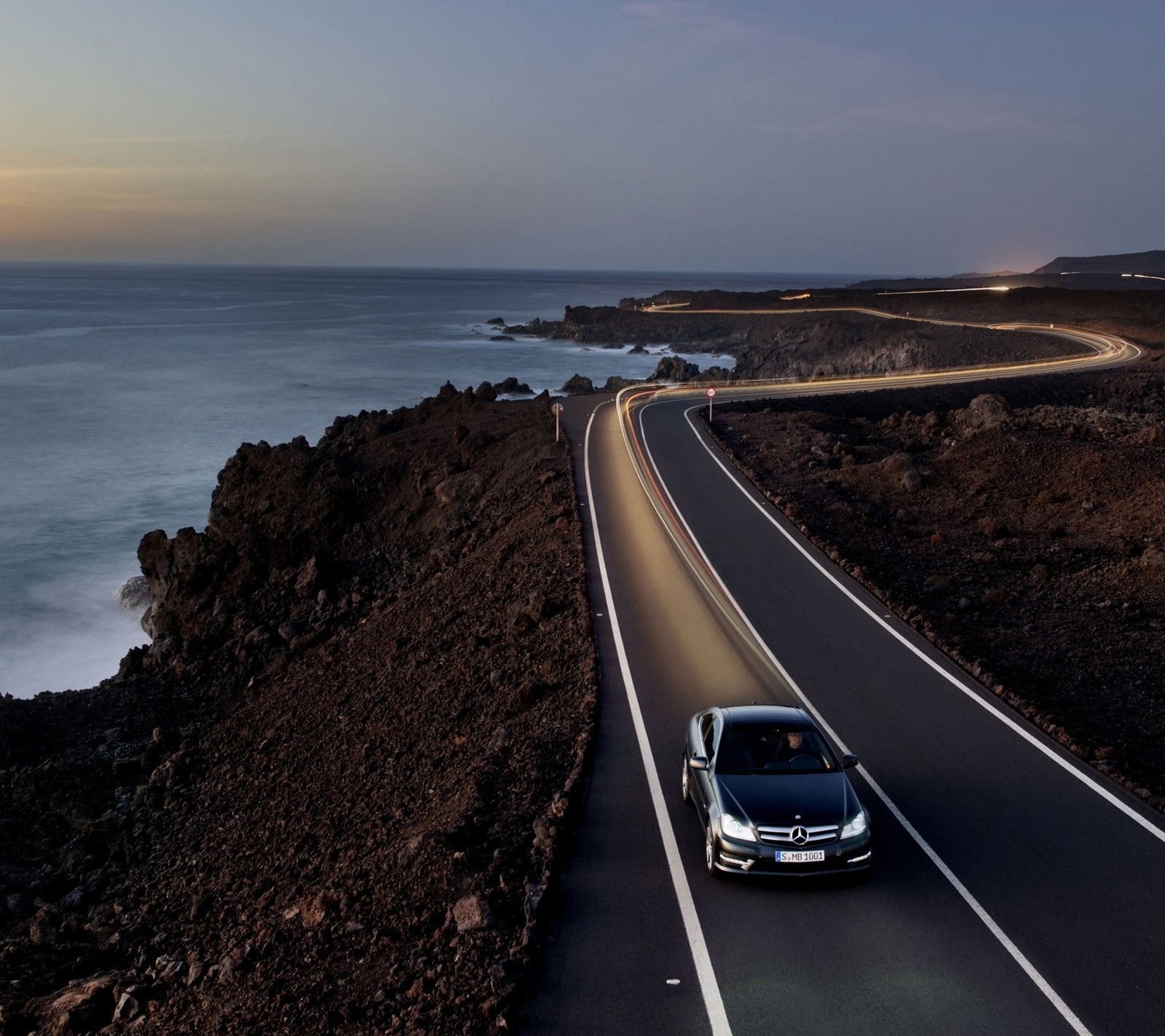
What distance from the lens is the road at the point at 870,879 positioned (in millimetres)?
7812

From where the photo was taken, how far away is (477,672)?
55.8ft

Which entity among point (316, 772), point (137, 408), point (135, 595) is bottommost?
point (135, 595)

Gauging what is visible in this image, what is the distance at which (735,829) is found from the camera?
30.3 feet

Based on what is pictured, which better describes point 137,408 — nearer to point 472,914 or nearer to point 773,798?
point 472,914

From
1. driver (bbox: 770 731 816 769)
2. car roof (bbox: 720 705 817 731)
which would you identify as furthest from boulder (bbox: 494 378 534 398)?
driver (bbox: 770 731 816 769)

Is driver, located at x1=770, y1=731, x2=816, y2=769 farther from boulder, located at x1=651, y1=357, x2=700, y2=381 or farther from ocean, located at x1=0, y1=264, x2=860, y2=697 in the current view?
boulder, located at x1=651, y1=357, x2=700, y2=381

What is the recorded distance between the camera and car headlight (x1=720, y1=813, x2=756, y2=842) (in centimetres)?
916

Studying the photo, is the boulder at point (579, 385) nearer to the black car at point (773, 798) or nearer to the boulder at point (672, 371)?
the boulder at point (672, 371)

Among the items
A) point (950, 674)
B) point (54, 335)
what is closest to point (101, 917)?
point (950, 674)

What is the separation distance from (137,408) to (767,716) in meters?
71.0

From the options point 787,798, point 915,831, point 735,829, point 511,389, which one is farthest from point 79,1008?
point 511,389

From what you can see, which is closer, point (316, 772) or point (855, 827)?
point (855, 827)

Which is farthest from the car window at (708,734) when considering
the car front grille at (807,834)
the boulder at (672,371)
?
the boulder at (672,371)

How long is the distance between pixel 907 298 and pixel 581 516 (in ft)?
314
